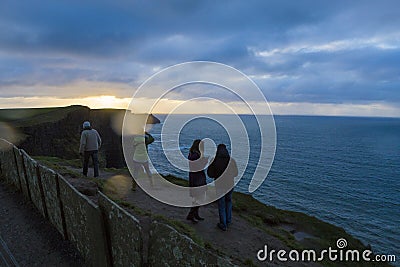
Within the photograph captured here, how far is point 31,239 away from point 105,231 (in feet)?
10.1

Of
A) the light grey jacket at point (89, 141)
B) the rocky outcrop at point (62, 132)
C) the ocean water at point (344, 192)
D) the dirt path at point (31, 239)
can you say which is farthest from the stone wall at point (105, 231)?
the rocky outcrop at point (62, 132)

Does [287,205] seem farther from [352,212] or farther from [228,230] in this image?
[228,230]

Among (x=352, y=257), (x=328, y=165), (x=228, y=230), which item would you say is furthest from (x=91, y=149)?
(x=328, y=165)

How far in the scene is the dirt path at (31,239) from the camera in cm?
562

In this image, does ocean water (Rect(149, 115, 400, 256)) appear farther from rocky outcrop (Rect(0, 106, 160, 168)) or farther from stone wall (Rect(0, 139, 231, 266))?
rocky outcrop (Rect(0, 106, 160, 168))

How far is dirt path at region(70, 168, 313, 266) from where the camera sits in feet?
25.7

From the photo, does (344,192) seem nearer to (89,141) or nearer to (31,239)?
(89,141)

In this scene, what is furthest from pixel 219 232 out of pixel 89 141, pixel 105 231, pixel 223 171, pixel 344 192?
pixel 344 192

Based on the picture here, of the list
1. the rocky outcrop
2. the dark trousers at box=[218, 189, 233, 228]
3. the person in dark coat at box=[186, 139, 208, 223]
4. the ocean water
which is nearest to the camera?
the person in dark coat at box=[186, 139, 208, 223]

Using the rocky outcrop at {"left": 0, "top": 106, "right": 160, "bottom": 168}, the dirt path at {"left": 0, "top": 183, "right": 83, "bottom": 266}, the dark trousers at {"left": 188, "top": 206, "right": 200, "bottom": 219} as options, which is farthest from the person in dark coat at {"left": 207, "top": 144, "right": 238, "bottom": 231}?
the rocky outcrop at {"left": 0, "top": 106, "right": 160, "bottom": 168}

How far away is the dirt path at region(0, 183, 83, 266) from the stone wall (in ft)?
0.61

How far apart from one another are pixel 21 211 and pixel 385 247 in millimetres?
26100

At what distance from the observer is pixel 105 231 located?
4.61 m

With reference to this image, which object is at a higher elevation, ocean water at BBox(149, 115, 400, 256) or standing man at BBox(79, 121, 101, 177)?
standing man at BBox(79, 121, 101, 177)
